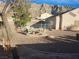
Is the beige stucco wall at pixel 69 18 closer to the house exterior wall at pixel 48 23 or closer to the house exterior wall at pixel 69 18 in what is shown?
the house exterior wall at pixel 69 18

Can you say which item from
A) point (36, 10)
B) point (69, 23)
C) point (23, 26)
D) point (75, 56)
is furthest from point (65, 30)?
point (75, 56)

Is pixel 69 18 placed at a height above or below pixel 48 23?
above

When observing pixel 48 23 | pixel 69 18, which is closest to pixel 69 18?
pixel 69 18

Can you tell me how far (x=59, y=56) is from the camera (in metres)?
11.8

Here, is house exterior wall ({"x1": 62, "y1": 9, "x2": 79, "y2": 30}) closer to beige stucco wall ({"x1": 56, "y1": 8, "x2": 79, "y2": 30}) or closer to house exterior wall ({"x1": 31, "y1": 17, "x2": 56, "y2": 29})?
beige stucco wall ({"x1": 56, "y1": 8, "x2": 79, "y2": 30})

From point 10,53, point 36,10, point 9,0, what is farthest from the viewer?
point 36,10

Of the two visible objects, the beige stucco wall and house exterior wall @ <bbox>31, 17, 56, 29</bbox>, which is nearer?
the beige stucco wall

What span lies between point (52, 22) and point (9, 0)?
41.1 metres

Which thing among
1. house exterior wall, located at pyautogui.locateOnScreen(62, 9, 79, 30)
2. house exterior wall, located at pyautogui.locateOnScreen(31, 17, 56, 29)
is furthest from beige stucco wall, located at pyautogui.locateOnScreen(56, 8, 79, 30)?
house exterior wall, located at pyautogui.locateOnScreen(31, 17, 56, 29)

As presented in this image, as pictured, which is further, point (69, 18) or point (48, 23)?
point (48, 23)

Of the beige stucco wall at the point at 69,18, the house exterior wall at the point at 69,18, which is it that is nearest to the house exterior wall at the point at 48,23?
the beige stucco wall at the point at 69,18

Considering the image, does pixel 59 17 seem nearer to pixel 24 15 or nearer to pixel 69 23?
pixel 69 23

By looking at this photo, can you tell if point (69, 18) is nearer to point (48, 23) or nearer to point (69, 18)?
point (69, 18)

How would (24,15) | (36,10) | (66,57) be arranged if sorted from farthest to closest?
(36,10)
(24,15)
(66,57)
